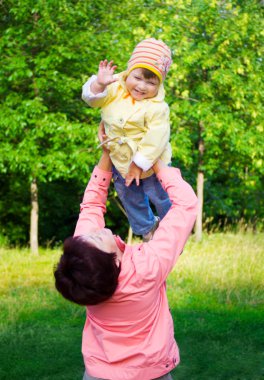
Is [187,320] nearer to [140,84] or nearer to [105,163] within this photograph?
[105,163]

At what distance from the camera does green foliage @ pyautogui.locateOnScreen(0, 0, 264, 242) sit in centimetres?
1105

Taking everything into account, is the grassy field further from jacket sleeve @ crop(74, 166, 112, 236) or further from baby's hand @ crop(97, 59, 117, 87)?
baby's hand @ crop(97, 59, 117, 87)

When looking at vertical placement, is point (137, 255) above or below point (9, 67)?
below

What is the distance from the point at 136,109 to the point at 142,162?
28 cm

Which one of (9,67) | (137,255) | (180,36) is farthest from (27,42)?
(137,255)

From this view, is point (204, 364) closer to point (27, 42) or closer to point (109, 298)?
point (109, 298)

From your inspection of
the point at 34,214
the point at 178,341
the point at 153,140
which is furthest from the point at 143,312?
the point at 34,214

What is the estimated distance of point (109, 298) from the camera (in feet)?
8.30

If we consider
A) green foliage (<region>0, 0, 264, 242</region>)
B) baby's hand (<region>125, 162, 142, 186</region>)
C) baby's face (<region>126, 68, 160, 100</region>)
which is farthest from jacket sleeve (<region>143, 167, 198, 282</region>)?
green foliage (<region>0, 0, 264, 242</region>)

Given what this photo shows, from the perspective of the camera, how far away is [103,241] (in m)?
2.46

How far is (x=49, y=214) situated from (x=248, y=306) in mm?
9896

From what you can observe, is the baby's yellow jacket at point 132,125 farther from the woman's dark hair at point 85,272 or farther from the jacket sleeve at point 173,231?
the woman's dark hair at point 85,272

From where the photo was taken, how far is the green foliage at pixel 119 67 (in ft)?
36.2

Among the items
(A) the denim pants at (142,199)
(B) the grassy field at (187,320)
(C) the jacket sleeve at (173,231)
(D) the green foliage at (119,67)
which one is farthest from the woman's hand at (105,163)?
(D) the green foliage at (119,67)
